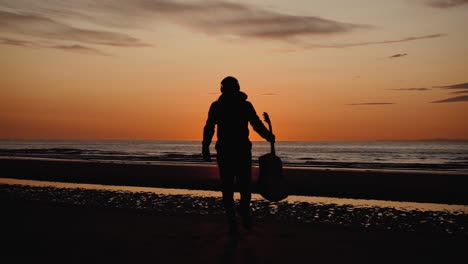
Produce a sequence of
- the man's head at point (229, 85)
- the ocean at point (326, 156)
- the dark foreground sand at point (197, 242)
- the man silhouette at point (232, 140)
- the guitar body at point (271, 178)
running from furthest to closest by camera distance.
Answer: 1. the ocean at point (326, 156)
2. the guitar body at point (271, 178)
3. the man's head at point (229, 85)
4. the man silhouette at point (232, 140)
5. the dark foreground sand at point (197, 242)

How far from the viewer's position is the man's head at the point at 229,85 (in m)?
7.18

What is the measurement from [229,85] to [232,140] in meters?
0.76

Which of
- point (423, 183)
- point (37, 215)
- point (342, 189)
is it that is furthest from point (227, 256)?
point (423, 183)

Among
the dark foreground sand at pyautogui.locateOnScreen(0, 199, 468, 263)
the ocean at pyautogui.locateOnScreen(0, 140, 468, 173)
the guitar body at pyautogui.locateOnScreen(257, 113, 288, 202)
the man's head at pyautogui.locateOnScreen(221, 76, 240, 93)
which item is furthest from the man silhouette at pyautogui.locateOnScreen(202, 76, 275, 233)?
the ocean at pyautogui.locateOnScreen(0, 140, 468, 173)

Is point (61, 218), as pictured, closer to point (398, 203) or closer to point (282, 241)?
point (282, 241)

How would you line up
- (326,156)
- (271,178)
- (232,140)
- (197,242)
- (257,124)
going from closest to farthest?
(197,242) < (232,140) < (257,124) < (271,178) < (326,156)

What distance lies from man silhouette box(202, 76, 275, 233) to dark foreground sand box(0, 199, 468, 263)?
0.52 metres

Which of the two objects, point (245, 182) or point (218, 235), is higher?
point (245, 182)

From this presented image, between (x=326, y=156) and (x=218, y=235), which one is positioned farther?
(x=326, y=156)

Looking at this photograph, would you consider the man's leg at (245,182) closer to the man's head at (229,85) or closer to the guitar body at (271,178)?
the guitar body at (271,178)

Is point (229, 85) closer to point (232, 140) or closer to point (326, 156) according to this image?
point (232, 140)

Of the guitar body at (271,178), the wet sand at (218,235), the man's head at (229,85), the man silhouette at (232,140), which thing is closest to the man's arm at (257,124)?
the man silhouette at (232,140)

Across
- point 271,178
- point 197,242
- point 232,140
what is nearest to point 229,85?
point 232,140

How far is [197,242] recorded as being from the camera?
20.4 feet
